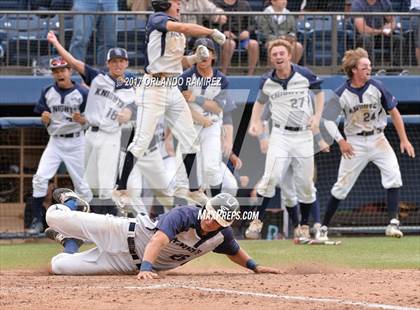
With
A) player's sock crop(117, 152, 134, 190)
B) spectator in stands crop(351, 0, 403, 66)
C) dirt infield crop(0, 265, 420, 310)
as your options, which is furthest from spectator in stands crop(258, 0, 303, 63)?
dirt infield crop(0, 265, 420, 310)

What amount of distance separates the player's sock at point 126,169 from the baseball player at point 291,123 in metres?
1.78

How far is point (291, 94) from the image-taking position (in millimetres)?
12156

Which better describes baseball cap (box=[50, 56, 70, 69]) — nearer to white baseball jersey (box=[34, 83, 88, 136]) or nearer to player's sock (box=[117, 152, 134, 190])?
white baseball jersey (box=[34, 83, 88, 136])

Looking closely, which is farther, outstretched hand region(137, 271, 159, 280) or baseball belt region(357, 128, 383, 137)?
baseball belt region(357, 128, 383, 137)

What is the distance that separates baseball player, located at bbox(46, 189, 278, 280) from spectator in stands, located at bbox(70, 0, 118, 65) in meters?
5.28

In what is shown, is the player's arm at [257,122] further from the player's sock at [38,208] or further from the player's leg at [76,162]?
the player's sock at [38,208]

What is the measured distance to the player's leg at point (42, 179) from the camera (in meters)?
12.7

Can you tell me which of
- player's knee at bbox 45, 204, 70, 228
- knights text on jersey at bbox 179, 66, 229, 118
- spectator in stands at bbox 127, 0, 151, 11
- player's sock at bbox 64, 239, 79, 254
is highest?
spectator in stands at bbox 127, 0, 151, 11

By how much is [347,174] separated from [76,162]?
135 inches

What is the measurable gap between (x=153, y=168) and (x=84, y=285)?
143 inches

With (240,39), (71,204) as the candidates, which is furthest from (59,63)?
(71,204)

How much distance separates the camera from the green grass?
10219mm

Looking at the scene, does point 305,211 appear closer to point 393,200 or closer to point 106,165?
point 393,200

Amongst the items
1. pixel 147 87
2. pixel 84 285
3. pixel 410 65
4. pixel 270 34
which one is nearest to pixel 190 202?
pixel 147 87
